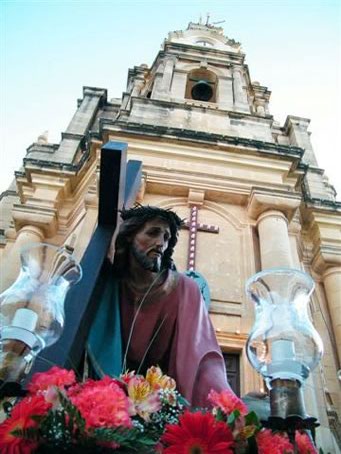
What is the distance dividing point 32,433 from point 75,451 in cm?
16

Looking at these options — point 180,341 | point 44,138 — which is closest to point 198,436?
point 180,341

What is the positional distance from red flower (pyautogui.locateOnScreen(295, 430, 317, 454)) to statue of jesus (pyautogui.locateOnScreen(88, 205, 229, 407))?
746 mm

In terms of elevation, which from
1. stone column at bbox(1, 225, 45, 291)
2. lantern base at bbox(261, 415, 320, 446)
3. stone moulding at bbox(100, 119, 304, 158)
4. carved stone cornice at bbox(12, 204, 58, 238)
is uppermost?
stone moulding at bbox(100, 119, 304, 158)

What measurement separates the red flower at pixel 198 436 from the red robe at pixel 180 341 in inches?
35.1

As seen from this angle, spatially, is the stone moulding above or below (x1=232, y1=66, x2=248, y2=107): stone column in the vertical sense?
below

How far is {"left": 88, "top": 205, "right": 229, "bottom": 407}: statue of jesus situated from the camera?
8.22ft

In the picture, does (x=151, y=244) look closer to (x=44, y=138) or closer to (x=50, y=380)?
(x=50, y=380)

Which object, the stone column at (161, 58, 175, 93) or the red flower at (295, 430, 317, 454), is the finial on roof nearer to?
the stone column at (161, 58, 175, 93)

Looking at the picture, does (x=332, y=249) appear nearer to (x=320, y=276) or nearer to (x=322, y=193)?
(x=320, y=276)

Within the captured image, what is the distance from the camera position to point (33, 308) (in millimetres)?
1970

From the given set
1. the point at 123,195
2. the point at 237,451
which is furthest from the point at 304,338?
the point at 123,195

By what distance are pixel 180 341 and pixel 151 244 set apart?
Result: 0.68m

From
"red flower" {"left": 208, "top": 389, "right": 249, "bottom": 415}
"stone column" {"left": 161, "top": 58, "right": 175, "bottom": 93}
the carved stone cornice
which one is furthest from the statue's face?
"stone column" {"left": 161, "top": 58, "right": 175, "bottom": 93}

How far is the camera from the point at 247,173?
1112 cm
